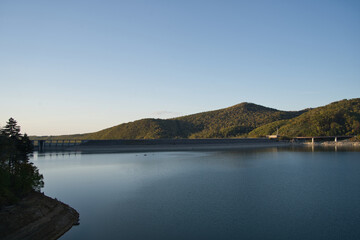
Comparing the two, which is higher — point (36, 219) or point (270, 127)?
point (270, 127)

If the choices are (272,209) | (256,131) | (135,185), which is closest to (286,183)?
(272,209)

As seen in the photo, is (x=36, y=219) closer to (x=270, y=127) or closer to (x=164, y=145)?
(x=164, y=145)

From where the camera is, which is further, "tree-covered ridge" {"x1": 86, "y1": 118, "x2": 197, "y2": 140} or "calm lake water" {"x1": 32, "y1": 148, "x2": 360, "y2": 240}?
"tree-covered ridge" {"x1": 86, "y1": 118, "x2": 197, "y2": 140}

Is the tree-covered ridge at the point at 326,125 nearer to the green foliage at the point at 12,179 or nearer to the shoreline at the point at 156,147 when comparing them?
the shoreline at the point at 156,147

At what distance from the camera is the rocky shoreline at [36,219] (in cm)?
1417

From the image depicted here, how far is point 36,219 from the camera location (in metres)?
15.8

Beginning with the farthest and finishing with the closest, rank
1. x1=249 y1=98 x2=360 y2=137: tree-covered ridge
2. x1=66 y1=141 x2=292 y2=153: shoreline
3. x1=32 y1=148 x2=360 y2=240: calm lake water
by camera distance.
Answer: x1=249 y1=98 x2=360 y2=137: tree-covered ridge < x1=66 y1=141 x2=292 y2=153: shoreline < x1=32 y1=148 x2=360 y2=240: calm lake water

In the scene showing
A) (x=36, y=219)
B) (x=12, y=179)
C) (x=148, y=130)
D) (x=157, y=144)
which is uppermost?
(x=148, y=130)

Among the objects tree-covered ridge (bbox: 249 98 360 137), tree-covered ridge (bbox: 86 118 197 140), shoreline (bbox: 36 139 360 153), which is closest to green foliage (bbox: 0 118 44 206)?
shoreline (bbox: 36 139 360 153)

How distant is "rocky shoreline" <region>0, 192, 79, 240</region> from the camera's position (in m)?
14.2

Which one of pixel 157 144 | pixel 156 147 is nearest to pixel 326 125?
pixel 157 144

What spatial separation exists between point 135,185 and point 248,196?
502 inches

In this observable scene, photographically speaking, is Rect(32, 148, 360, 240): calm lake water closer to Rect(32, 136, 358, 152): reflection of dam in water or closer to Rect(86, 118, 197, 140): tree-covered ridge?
Rect(32, 136, 358, 152): reflection of dam in water

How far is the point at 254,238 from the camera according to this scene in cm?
1487
